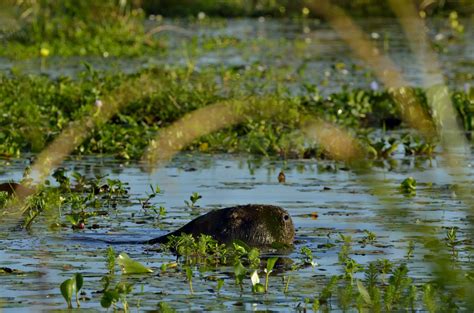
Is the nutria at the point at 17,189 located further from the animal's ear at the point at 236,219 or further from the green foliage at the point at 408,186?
the green foliage at the point at 408,186

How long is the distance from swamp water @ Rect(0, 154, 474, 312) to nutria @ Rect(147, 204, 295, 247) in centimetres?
13

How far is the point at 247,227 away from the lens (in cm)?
716

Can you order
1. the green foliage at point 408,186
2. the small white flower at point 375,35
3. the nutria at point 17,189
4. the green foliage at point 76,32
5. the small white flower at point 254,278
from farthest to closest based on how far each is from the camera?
the small white flower at point 375,35 → the green foliage at point 76,32 → the green foliage at point 408,186 → the nutria at point 17,189 → the small white flower at point 254,278

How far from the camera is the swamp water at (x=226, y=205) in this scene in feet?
18.8

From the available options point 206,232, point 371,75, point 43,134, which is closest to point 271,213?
point 206,232

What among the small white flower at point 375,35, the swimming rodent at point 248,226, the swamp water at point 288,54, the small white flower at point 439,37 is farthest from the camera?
the small white flower at point 375,35

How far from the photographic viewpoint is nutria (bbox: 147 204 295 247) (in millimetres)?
7109

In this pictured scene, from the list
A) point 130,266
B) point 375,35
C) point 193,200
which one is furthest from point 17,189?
point 375,35

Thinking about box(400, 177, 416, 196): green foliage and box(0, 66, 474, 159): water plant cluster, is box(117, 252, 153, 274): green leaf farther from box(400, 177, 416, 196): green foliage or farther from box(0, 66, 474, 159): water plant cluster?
box(0, 66, 474, 159): water plant cluster

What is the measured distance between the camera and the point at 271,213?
716 cm

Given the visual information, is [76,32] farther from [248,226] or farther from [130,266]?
[130,266]

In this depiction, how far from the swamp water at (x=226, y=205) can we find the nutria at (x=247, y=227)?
13 cm

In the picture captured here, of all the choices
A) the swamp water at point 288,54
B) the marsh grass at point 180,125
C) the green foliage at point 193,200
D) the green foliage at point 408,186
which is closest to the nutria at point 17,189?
the marsh grass at point 180,125

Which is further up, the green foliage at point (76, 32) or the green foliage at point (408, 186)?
A: the green foliage at point (76, 32)
